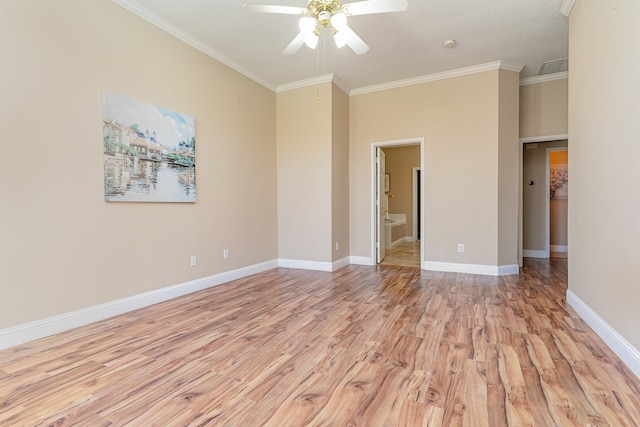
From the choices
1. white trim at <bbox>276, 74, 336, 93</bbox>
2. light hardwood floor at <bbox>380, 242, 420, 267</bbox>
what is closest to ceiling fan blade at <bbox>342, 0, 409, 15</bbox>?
white trim at <bbox>276, 74, 336, 93</bbox>

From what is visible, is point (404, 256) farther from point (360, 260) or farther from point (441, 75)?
point (441, 75)

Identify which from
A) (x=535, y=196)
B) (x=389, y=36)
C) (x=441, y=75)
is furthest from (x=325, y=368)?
(x=535, y=196)

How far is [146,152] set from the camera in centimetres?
310

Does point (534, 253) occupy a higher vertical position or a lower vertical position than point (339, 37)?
lower

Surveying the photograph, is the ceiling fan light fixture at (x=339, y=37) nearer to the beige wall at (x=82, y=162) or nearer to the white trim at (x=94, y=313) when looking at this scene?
the beige wall at (x=82, y=162)

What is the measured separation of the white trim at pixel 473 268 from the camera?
176 inches

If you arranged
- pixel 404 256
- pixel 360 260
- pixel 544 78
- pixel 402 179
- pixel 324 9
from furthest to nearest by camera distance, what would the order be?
1. pixel 402 179
2. pixel 404 256
3. pixel 360 260
4. pixel 544 78
5. pixel 324 9

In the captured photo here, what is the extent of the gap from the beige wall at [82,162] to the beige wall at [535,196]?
593 centimetres

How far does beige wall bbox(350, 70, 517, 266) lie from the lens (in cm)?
446

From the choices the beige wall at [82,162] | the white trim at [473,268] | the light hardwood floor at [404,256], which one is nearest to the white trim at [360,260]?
the light hardwood floor at [404,256]

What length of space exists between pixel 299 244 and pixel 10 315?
3478 millimetres

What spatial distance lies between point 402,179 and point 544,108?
12.8ft

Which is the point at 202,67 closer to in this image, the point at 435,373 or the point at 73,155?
the point at 73,155

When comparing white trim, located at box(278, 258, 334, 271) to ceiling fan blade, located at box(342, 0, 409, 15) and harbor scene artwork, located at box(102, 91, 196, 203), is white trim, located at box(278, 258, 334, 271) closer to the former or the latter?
harbor scene artwork, located at box(102, 91, 196, 203)
